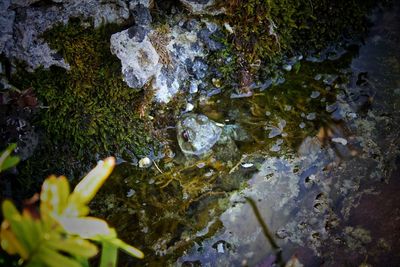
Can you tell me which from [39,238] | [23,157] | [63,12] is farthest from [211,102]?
[39,238]

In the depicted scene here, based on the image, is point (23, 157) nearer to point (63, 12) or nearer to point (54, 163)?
point (54, 163)

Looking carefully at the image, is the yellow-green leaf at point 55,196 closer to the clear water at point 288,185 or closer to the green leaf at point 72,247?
the green leaf at point 72,247

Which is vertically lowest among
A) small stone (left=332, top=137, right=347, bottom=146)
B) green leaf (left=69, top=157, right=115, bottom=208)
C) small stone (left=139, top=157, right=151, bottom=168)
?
small stone (left=139, top=157, right=151, bottom=168)

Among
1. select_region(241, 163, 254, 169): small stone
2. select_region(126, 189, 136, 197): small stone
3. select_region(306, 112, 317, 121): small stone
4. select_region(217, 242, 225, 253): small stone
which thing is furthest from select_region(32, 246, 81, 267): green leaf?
select_region(306, 112, 317, 121): small stone

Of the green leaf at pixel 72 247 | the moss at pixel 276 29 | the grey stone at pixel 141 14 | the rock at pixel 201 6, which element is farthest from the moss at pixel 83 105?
the green leaf at pixel 72 247

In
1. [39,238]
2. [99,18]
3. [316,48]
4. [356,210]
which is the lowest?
[356,210]

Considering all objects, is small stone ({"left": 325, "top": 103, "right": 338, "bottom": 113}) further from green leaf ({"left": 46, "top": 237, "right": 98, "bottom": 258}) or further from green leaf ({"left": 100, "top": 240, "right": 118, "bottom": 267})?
green leaf ({"left": 46, "top": 237, "right": 98, "bottom": 258})
